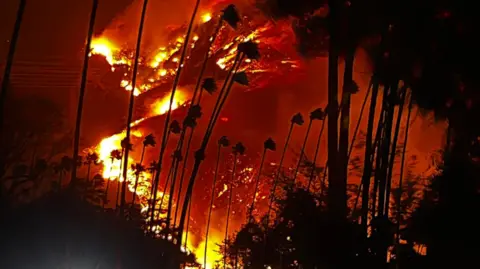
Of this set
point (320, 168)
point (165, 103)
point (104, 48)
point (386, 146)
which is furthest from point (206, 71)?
point (386, 146)

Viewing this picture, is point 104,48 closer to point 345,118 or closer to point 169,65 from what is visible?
point 169,65

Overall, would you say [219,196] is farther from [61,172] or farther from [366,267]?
[366,267]

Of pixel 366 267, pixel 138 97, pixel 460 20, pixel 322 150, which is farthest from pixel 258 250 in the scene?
pixel 138 97

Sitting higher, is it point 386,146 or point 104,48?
point 104,48

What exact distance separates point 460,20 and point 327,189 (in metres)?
4.08

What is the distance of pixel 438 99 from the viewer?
1293 centimetres

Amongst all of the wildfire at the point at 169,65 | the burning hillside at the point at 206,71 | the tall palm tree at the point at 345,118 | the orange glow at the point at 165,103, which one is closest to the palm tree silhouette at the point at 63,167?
the tall palm tree at the point at 345,118

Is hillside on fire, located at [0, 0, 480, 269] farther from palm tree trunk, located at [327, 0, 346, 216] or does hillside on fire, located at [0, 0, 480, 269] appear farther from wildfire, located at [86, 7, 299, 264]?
wildfire, located at [86, 7, 299, 264]

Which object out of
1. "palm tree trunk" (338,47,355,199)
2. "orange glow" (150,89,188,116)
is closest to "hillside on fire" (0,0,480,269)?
"palm tree trunk" (338,47,355,199)

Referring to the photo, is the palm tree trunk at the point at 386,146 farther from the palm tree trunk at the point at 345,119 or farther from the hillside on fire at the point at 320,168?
the palm tree trunk at the point at 345,119

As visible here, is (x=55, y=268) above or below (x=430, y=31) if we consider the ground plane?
below

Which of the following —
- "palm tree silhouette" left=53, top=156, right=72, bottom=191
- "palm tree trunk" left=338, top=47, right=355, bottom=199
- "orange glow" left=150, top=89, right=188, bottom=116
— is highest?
"orange glow" left=150, top=89, right=188, bottom=116

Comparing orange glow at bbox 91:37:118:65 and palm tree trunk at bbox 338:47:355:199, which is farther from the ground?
orange glow at bbox 91:37:118:65

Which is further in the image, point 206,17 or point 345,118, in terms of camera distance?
point 206,17
